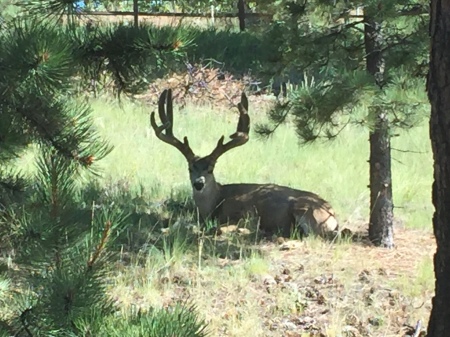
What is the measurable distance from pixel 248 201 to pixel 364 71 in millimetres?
2938

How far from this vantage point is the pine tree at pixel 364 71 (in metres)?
6.07

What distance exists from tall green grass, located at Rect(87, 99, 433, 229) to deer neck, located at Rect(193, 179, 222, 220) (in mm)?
790

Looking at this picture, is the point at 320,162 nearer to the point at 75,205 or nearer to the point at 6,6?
the point at 6,6

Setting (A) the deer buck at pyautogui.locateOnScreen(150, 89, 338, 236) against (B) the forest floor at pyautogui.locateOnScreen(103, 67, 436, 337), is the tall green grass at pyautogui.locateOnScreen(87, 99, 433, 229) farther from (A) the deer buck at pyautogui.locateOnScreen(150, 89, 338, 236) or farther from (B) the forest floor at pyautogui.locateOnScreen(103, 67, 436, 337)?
(B) the forest floor at pyautogui.locateOnScreen(103, 67, 436, 337)

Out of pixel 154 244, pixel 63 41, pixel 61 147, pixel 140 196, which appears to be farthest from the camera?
pixel 140 196

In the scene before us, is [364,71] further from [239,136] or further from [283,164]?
[283,164]

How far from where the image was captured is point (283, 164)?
11.3m

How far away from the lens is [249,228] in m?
8.46

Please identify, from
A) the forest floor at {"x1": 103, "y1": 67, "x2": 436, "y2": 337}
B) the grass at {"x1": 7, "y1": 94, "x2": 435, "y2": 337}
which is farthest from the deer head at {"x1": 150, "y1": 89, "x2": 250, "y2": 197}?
the forest floor at {"x1": 103, "y1": 67, "x2": 436, "y2": 337}

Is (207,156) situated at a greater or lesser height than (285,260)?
greater

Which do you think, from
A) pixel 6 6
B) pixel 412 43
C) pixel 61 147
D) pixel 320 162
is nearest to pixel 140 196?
pixel 320 162

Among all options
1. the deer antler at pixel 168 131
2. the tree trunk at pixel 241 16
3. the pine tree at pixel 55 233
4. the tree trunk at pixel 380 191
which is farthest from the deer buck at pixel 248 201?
the tree trunk at pixel 241 16

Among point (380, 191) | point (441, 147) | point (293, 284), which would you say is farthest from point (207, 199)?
point (441, 147)

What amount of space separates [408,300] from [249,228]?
8.33ft
